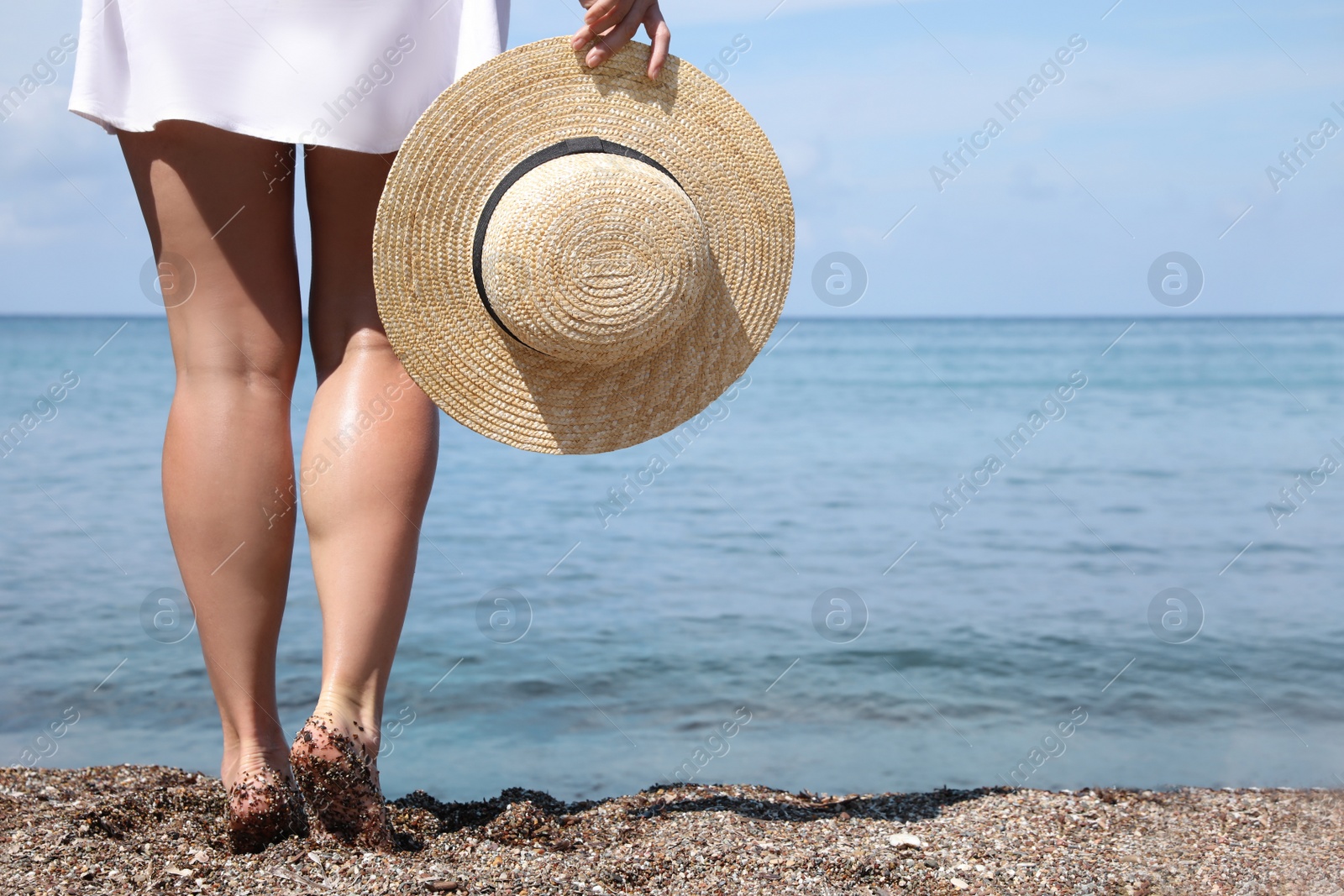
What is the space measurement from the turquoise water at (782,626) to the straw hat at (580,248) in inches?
58.5

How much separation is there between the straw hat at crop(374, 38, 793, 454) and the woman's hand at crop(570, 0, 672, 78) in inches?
0.9

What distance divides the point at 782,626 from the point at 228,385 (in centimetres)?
311

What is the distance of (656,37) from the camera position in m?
1.84

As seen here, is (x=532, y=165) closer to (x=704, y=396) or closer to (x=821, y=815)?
(x=704, y=396)

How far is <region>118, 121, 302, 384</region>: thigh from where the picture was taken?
65.9 inches

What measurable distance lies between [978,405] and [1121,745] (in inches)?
628

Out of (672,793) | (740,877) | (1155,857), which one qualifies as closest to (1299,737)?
(1155,857)

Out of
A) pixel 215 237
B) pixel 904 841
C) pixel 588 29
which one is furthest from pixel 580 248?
pixel 904 841

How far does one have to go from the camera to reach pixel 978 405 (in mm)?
18641

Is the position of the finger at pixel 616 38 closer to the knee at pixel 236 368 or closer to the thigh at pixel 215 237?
the thigh at pixel 215 237

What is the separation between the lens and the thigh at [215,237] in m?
1.67

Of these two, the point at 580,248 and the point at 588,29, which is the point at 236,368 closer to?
the point at 580,248

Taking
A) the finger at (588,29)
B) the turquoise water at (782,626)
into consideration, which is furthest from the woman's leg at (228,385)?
the turquoise water at (782,626)

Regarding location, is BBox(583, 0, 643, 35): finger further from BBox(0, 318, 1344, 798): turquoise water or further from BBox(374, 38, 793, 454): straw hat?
BBox(0, 318, 1344, 798): turquoise water
